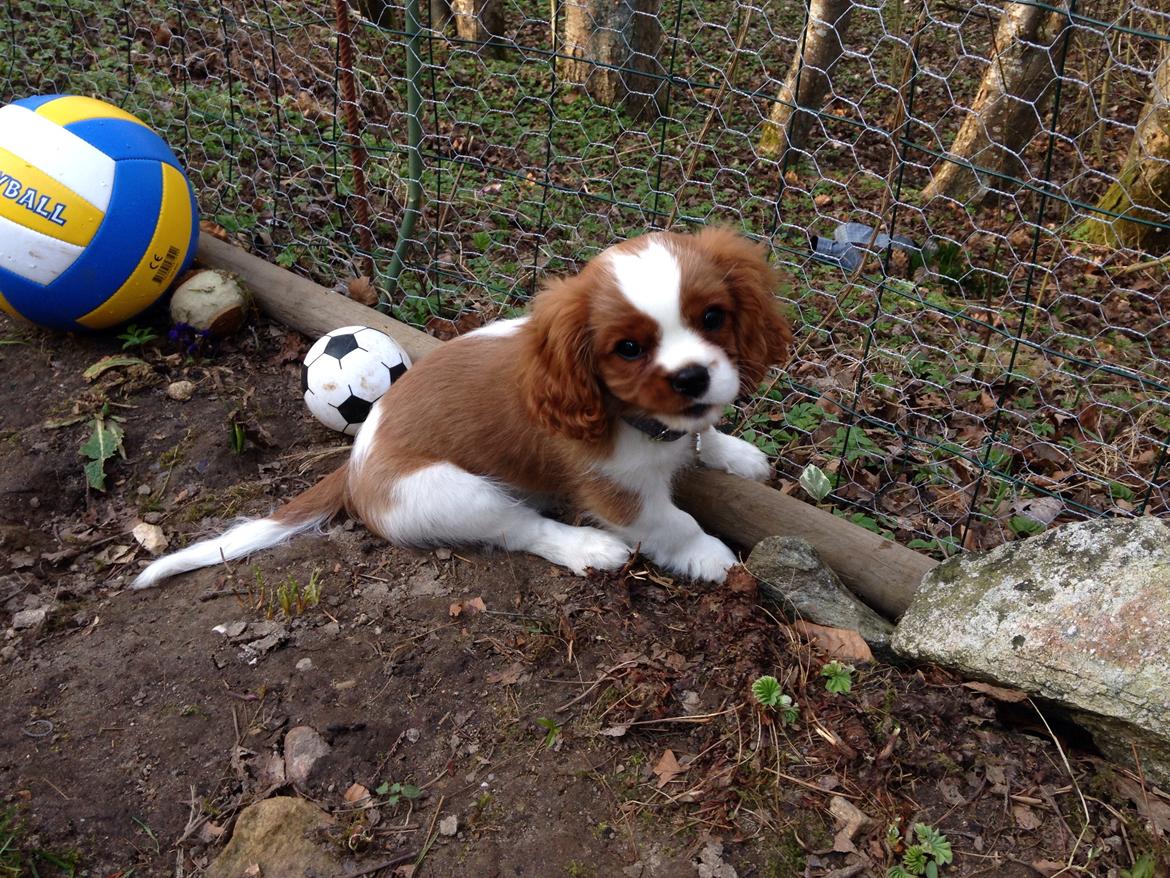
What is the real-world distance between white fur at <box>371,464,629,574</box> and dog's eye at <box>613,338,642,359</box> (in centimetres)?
80

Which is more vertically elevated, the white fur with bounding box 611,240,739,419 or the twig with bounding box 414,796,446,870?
the white fur with bounding box 611,240,739,419

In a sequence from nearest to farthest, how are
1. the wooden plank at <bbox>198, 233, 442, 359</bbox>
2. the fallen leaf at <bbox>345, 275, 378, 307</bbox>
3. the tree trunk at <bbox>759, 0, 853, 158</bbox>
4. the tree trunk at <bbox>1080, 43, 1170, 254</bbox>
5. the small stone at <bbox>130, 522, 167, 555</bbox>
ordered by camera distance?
1. the small stone at <bbox>130, 522, 167, 555</bbox>
2. the wooden plank at <bbox>198, 233, 442, 359</bbox>
3. the tree trunk at <bbox>1080, 43, 1170, 254</bbox>
4. the fallen leaf at <bbox>345, 275, 378, 307</bbox>
5. the tree trunk at <bbox>759, 0, 853, 158</bbox>

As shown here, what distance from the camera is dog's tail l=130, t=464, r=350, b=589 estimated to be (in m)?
3.09

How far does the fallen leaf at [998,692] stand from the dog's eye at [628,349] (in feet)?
4.00

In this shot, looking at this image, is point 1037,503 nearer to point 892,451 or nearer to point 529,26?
point 892,451

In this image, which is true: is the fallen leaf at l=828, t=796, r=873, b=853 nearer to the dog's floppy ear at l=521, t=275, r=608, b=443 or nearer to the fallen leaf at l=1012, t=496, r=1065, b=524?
the dog's floppy ear at l=521, t=275, r=608, b=443

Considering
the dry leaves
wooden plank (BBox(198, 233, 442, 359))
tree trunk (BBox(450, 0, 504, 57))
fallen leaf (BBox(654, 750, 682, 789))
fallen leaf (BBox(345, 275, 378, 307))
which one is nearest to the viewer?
fallen leaf (BBox(654, 750, 682, 789))

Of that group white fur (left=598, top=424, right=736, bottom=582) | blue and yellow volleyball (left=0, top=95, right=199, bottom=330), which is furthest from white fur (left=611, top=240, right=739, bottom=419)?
blue and yellow volleyball (left=0, top=95, right=199, bottom=330)

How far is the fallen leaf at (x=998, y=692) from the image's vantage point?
8.09ft

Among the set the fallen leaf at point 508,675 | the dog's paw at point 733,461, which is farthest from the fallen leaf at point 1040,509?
the fallen leaf at point 508,675

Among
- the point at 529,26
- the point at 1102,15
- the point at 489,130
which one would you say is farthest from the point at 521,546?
the point at 529,26

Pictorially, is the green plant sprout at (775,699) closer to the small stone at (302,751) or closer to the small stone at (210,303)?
the small stone at (302,751)

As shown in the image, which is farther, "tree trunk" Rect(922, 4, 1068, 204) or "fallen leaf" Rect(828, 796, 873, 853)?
"tree trunk" Rect(922, 4, 1068, 204)

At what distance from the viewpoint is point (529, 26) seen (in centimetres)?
791
